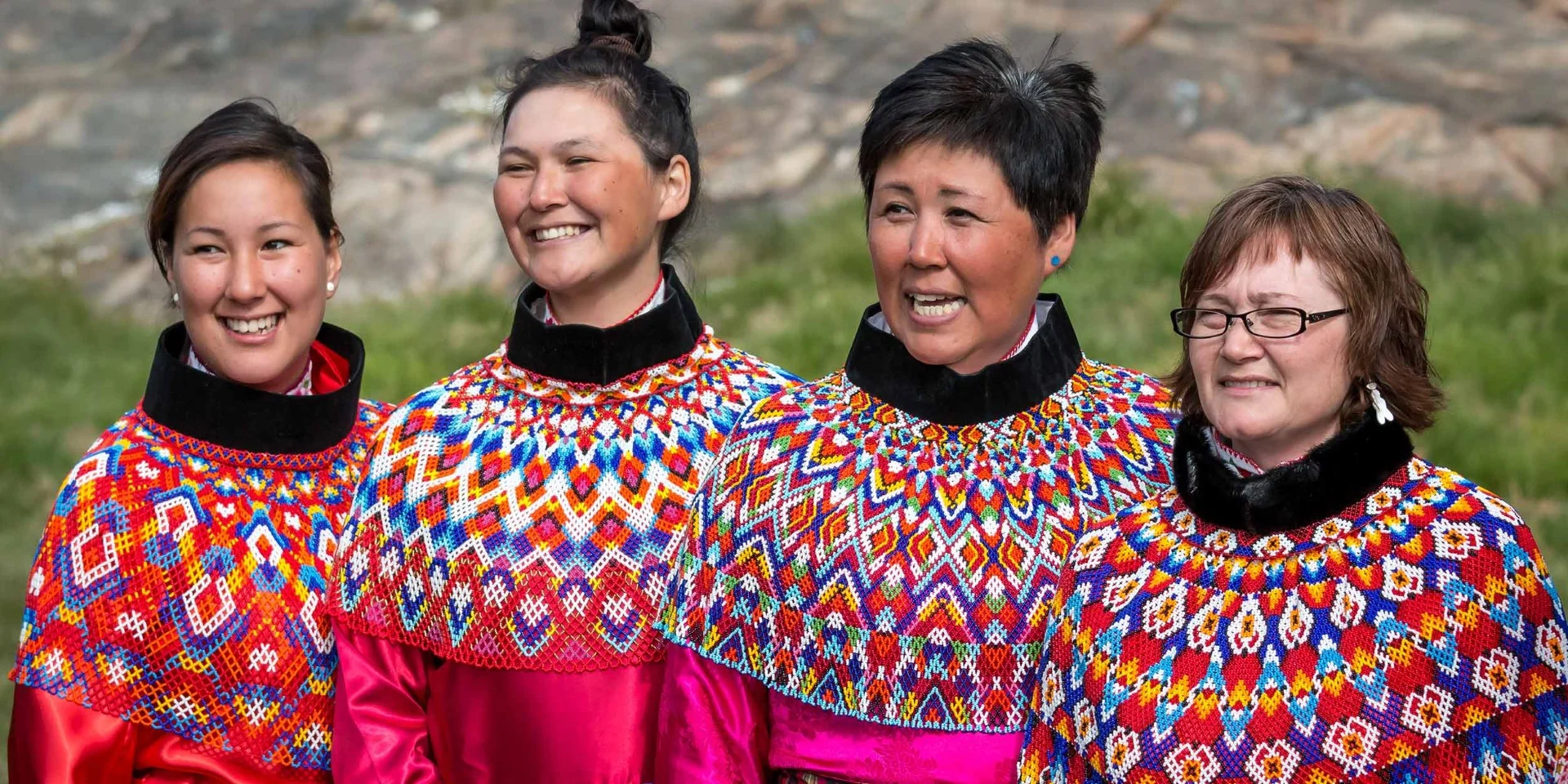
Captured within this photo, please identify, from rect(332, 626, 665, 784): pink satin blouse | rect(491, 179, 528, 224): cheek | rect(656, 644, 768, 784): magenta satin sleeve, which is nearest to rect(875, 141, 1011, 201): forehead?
rect(491, 179, 528, 224): cheek

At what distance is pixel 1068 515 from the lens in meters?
2.71

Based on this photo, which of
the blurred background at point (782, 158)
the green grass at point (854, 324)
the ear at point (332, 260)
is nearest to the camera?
the ear at point (332, 260)

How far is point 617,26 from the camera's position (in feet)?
10.7

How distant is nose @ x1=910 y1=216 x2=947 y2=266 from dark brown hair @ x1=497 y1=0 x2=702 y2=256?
2.18ft

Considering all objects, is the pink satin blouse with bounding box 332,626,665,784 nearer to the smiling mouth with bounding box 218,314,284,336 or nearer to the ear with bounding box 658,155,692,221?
the smiling mouth with bounding box 218,314,284,336

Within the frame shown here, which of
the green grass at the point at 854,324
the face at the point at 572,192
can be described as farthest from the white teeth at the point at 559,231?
the green grass at the point at 854,324

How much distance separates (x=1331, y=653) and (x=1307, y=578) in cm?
11

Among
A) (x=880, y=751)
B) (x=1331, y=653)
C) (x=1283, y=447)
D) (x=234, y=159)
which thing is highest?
(x=234, y=159)

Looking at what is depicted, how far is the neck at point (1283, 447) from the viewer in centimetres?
244

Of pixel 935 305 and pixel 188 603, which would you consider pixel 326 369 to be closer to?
pixel 188 603

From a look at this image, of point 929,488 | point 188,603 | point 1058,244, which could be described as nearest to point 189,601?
point 188,603

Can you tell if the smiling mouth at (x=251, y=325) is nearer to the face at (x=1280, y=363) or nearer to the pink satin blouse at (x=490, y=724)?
the pink satin blouse at (x=490, y=724)

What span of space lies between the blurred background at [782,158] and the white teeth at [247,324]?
3483mm

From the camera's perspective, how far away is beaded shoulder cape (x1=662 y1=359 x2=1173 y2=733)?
2660 millimetres
